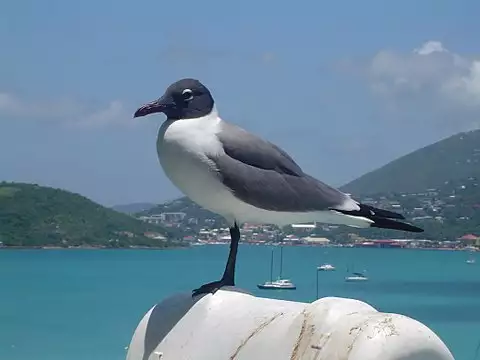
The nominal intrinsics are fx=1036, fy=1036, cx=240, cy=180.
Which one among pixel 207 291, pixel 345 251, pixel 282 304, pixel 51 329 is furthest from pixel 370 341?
pixel 345 251

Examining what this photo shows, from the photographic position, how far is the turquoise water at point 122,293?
146ft

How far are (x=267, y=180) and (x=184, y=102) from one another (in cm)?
67

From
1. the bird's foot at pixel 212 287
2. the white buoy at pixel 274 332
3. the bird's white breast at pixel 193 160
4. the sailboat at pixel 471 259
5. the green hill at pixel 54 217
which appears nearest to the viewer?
the white buoy at pixel 274 332

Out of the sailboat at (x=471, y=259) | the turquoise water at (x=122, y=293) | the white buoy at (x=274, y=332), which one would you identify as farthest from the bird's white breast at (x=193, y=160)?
the sailboat at (x=471, y=259)

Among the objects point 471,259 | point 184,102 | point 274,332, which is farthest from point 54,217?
point 274,332

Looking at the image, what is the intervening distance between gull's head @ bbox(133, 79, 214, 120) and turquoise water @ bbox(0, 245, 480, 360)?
1.95 m

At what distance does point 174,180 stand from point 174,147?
7.8 inches

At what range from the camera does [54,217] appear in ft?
366

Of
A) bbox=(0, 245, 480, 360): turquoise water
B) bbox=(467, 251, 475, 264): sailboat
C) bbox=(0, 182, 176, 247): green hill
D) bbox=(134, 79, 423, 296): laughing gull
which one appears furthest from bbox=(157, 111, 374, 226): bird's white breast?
bbox=(467, 251, 475, 264): sailboat

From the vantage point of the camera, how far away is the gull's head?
237 inches

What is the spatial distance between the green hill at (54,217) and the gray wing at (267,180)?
10482cm

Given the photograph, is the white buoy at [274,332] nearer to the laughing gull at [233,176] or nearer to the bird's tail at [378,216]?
the laughing gull at [233,176]

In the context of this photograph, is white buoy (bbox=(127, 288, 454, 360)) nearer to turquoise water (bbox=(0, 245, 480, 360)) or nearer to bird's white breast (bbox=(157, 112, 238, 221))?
bird's white breast (bbox=(157, 112, 238, 221))

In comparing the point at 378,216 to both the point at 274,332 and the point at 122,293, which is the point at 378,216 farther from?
the point at 122,293
